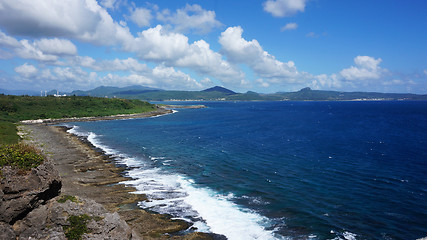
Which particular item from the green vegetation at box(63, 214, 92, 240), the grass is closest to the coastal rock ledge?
the green vegetation at box(63, 214, 92, 240)

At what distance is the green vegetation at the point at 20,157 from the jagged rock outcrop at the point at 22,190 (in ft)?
0.83

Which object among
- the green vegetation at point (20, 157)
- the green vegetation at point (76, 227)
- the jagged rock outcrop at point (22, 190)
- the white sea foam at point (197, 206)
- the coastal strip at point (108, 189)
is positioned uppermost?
the green vegetation at point (20, 157)

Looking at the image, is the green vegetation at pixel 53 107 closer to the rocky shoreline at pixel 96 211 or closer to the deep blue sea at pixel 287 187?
the deep blue sea at pixel 287 187

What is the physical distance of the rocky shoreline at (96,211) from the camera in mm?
13594

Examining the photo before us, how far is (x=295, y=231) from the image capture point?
21578 millimetres

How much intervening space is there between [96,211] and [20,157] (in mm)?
5115

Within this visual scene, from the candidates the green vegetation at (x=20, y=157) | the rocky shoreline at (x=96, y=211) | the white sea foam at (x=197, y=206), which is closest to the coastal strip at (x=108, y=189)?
the rocky shoreline at (x=96, y=211)

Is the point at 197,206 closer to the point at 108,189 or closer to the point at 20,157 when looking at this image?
the point at 108,189

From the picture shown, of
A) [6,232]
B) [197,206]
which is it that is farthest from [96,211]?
[197,206]

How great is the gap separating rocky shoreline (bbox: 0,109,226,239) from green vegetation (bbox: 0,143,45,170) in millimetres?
874

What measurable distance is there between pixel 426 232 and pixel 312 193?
10682 millimetres

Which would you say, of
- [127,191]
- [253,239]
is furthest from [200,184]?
[253,239]

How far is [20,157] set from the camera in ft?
46.8

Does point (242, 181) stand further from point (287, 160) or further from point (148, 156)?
point (148, 156)
